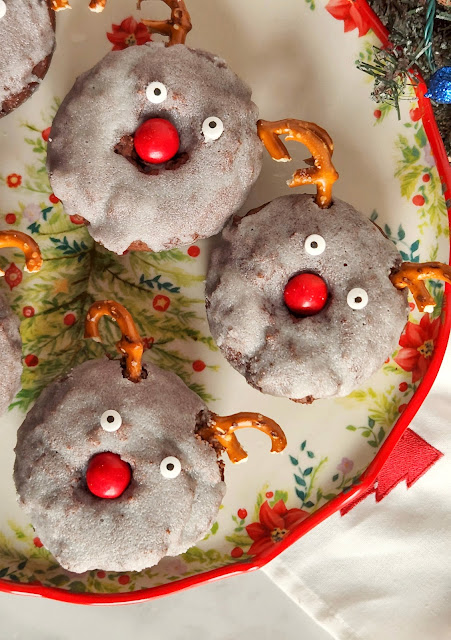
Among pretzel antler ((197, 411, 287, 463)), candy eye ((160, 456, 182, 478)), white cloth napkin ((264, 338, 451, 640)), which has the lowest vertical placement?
white cloth napkin ((264, 338, 451, 640))

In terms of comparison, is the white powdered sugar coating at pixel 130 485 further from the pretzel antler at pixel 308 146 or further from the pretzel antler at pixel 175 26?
the pretzel antler at pixel 175 26

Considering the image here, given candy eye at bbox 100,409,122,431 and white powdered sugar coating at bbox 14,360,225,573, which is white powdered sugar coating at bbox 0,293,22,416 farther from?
candy eye at bbox 100,409,122,431

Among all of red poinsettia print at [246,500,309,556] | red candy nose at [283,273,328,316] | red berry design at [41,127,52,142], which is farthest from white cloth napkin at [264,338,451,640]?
red berry design at [41,127,52,142]

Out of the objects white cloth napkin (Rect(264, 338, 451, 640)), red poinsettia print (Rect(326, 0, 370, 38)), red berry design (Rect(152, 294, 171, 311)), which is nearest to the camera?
red poinsettia print (Rect(326, 0, 370, 38))

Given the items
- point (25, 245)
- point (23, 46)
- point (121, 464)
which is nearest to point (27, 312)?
point (25, 245)

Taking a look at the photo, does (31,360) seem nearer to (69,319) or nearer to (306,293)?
(69,319)

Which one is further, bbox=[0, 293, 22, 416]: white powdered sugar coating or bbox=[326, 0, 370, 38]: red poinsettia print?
bbox=[326, 0, 370, 38]: red poinsettia print
